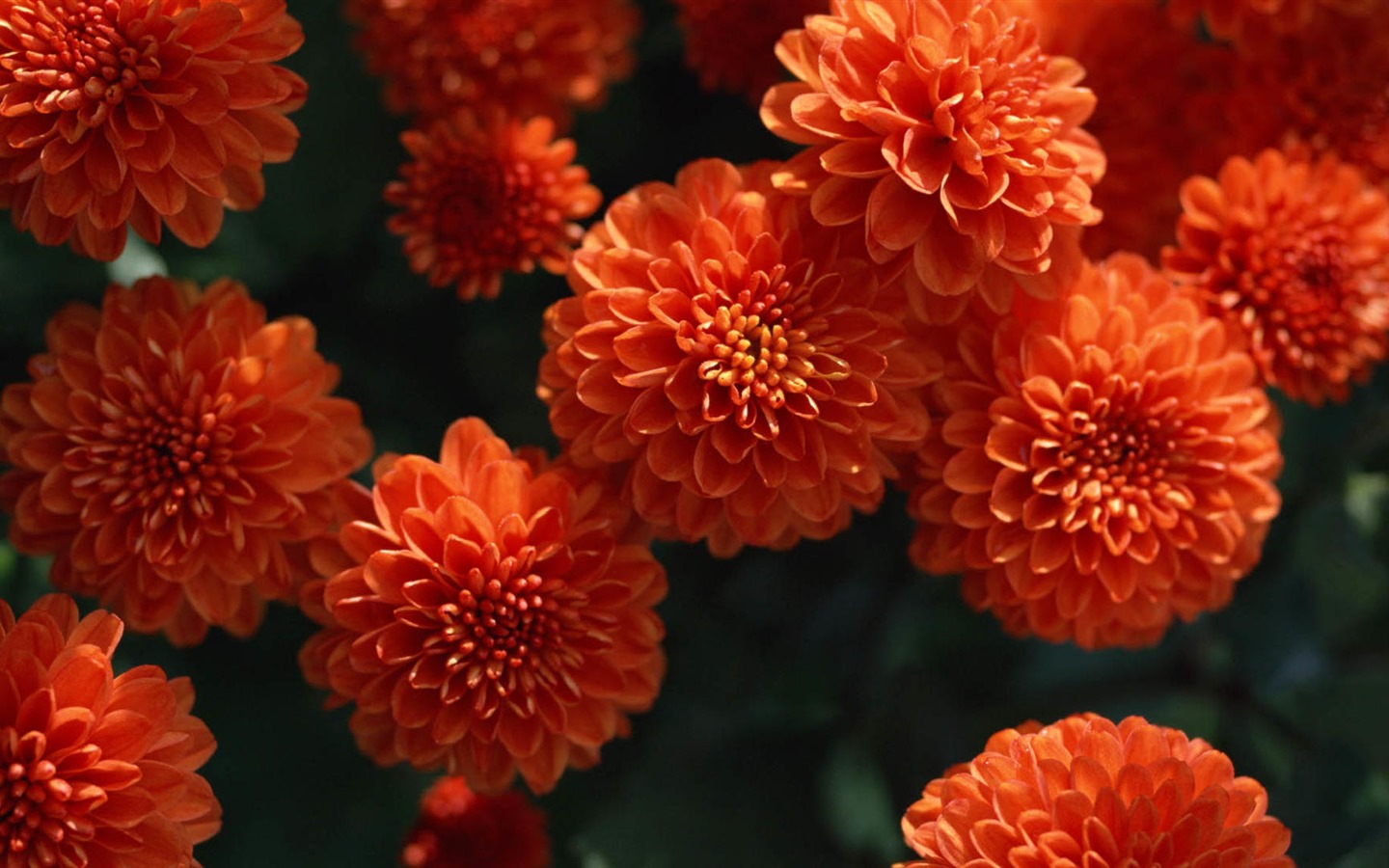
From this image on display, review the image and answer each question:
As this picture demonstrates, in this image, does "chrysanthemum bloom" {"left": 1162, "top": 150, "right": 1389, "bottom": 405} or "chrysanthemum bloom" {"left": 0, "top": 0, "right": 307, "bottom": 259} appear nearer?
"chrysanthemum bloom" {"left": 0, "top": 0, "right": 307, "bottom": 259}

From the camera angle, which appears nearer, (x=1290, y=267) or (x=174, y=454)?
(x=174, y=454)

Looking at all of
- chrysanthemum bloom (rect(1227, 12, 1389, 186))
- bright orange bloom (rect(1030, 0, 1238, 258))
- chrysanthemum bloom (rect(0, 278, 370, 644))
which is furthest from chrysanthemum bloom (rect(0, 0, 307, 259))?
chrysanthemum bloom (rect(1227, 12, 1389, 186))

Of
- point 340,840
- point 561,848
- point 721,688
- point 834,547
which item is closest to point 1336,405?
point 834,547

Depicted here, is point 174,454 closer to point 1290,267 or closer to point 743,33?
point 743,33

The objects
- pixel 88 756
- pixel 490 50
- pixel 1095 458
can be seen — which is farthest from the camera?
pixel 490 50

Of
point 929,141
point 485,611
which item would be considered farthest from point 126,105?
point 929,141

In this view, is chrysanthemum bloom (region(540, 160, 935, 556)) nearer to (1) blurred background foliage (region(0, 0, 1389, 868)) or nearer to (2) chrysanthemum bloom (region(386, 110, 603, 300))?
(2) chrysanthemum bloom (region(386, 110, 603, 300))

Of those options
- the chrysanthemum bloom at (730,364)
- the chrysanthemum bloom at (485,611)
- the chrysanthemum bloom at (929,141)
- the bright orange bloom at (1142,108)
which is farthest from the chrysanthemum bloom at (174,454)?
the bright orange bloom at (1142,108)
